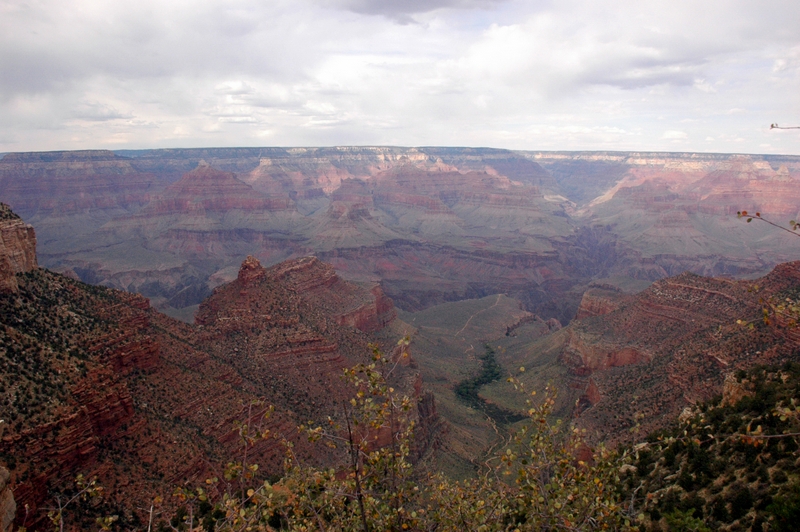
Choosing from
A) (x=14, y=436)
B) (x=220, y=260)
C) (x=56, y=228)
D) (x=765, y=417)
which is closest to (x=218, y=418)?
(x=14, y=436)

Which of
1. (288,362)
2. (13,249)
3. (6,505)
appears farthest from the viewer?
(288,362)

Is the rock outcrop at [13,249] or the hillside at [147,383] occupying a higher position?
the rock outcrop at [13,249]

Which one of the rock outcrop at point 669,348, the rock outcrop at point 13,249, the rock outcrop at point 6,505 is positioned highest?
the rock outcrop at point 13,249

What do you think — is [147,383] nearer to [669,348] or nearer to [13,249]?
[13,249]

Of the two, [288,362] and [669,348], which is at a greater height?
[288,362]

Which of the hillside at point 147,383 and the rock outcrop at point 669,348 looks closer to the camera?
the hillside at point 147,383

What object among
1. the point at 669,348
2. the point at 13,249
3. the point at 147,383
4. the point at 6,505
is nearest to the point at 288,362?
the point at 147,383

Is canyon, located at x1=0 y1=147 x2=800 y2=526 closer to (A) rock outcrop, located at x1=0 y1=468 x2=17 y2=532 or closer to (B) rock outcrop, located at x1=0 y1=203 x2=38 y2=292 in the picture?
(B) rock outcrop, located at x1=0 y1=203 x2=38 y2=292

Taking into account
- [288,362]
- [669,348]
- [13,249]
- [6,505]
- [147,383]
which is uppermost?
[13,249]

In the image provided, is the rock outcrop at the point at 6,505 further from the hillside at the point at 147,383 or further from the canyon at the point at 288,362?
the canyon at the point at 288,362

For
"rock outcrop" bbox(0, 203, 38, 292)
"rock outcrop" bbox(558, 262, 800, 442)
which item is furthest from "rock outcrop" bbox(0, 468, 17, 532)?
"rock outcrop" bbox(558, 262, 800, 442)

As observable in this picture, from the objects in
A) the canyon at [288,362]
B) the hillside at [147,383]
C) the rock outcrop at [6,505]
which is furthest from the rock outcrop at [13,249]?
the rock outcrop at [6,505]

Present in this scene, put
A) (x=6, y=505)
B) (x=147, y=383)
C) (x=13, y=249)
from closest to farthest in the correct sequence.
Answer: (x=6, y=505)
(x=13, y=249)
(x=147, y=383)

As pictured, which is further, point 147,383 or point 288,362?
point 288,362
